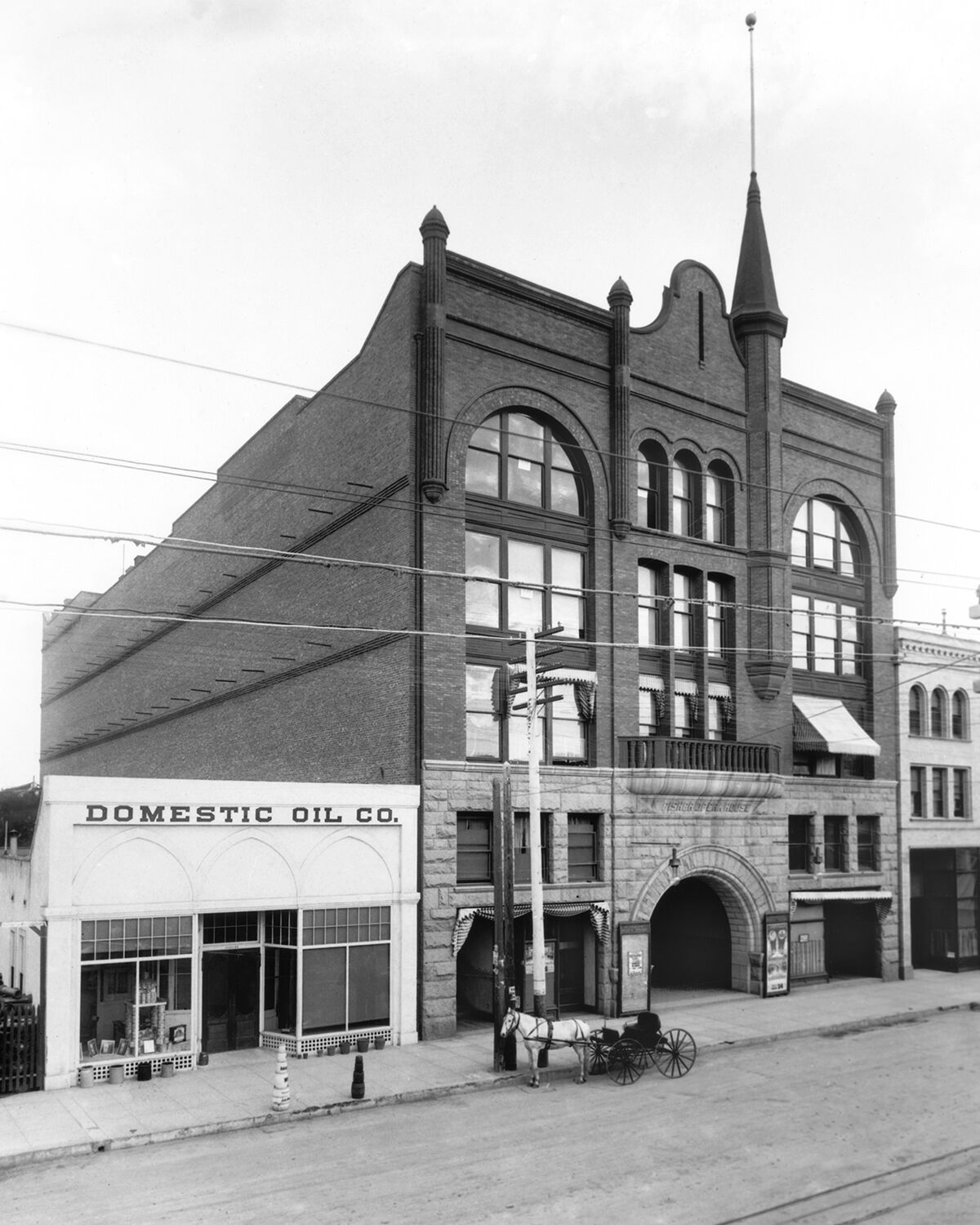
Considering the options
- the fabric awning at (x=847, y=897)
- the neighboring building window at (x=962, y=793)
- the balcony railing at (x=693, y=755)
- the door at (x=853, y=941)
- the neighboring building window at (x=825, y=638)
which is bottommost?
the door at (x=853, y=941)

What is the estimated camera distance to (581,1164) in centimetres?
1570

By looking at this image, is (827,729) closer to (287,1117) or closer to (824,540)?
(824,540)

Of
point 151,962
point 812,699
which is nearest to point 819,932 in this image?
point 812,699

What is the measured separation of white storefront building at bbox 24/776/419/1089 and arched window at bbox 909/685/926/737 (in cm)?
1911

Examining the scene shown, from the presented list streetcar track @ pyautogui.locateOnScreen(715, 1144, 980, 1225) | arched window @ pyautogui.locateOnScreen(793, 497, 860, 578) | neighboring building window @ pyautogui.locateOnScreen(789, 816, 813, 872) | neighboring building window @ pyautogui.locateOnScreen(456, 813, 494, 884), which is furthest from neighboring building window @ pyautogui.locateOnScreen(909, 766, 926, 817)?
streetcar track @ pyautogui.locateOnScreen(715, 1144, 980, 1225)

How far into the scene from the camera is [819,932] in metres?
33.4

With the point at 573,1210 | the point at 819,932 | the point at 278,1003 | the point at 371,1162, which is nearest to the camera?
the point at 573,1210

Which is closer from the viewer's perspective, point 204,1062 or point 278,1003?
point 204,1062

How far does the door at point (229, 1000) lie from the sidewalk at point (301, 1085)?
21.7 inches

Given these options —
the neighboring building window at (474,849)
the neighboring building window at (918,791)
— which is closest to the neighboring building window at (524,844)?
the neighboring building window at (474,849)

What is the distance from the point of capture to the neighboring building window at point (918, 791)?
36500 millimetres

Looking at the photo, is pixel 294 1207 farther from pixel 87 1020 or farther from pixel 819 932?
pixel 819 932

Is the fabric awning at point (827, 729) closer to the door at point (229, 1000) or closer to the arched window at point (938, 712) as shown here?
the arched window at point (938, 712)

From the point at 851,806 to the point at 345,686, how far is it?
15834mm
